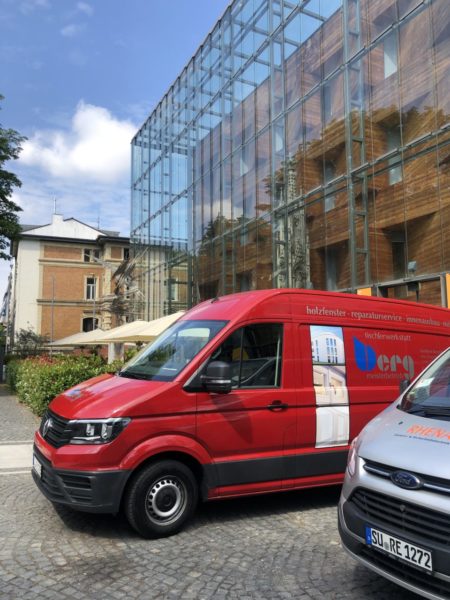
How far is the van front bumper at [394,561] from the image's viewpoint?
115 inches

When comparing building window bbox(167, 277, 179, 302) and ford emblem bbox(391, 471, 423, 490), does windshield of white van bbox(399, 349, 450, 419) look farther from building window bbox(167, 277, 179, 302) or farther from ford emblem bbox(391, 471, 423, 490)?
building window bbox(167, 277, 179, 302)

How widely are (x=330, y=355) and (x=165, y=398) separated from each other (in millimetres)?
2039

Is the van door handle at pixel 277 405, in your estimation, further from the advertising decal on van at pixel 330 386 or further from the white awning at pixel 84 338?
the white awning at pixel 84 338

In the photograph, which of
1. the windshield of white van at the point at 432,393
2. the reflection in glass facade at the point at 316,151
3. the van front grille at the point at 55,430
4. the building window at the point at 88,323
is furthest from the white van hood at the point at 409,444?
the building window at the point at 88,323

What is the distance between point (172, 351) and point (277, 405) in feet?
4.04

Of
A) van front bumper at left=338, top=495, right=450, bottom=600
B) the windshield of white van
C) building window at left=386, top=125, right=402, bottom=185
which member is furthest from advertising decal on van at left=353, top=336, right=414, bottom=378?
building window at left=386, top=125, right=402, bottom=185

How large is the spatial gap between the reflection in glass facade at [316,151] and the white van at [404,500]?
1063cm

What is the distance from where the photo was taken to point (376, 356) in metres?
6.35

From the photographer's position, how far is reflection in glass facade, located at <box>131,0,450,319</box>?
14133 mm

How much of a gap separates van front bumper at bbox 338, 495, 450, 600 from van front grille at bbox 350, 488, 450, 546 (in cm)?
3

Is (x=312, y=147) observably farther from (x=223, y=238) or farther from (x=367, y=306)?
(x=367, y=306)

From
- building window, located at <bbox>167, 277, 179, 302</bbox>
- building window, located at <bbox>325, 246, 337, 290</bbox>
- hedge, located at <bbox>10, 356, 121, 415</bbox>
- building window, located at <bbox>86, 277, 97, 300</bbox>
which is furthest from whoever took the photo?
building window, located at <bbox>86, 277, 97, 300</bbox>

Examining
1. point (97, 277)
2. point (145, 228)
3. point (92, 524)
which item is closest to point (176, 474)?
point (92, 524)

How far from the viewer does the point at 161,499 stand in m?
4.88
